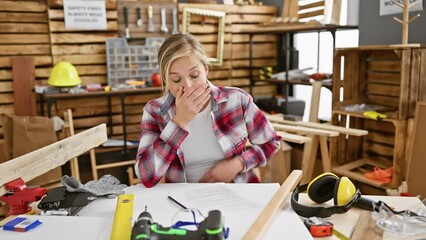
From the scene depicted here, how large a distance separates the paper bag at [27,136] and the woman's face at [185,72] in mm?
1956

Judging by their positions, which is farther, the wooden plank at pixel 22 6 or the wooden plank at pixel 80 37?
the wooden plank at pixel 80 37

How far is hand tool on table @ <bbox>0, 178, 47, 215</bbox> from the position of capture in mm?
1413

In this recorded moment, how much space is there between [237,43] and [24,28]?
2.30 m

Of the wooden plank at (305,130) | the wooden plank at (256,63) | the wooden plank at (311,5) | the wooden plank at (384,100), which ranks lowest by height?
the wooden plank at (305,130)

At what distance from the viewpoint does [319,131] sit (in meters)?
3.21

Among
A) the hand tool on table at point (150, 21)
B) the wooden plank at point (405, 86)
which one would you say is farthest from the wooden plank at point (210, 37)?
the wooden plank at point (405, 86)

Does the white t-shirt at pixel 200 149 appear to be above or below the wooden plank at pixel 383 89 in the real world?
below

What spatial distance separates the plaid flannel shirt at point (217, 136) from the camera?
1.72m

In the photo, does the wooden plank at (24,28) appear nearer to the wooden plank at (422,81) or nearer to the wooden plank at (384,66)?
the wooden plank at (384,66)

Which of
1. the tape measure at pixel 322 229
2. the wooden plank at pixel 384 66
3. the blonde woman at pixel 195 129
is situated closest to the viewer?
the tape measure at pixel 322 229

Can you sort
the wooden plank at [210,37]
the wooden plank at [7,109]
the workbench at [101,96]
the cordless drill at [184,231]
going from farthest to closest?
the wooden plank at [210,37] → the wooden plank at [7,109] → the workbench at [101,96] → the cordless drill at [184,231]

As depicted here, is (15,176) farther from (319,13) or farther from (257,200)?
(319,13)

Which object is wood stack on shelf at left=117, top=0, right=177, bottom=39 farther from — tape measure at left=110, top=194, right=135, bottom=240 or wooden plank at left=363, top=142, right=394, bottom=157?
tape measure at left=110, top=194, right=135, bottom=240

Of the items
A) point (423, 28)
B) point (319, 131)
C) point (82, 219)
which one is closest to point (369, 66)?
point (423, 28)
